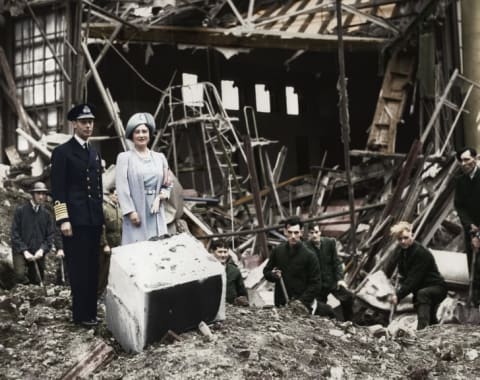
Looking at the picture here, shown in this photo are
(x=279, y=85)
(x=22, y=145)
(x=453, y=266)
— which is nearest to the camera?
(x=453, y=266)

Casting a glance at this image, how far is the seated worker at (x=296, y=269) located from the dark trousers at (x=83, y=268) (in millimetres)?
2494

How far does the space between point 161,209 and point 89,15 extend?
9085mm

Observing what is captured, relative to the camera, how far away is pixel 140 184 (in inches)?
254

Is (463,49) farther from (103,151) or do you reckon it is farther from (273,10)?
(103,151)

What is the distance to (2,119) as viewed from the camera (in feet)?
53.2

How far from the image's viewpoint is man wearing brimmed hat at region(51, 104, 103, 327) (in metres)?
6.41

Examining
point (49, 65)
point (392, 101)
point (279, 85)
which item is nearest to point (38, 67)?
point (49, 65)

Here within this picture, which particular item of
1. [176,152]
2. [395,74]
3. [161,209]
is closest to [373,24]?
[395,74]

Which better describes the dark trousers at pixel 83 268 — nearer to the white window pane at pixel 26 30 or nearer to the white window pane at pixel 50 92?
the white window pane at pixel 50 92

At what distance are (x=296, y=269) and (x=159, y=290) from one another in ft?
9.31

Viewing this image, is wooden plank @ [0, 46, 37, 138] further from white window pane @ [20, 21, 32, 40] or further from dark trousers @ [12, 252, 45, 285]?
dark trousers @ [12, 252, 45, 285]

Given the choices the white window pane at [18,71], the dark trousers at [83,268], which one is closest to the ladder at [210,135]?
the white window pane at [18,71]

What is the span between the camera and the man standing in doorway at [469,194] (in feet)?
28.3

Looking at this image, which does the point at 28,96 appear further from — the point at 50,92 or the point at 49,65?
the point at 49,65
